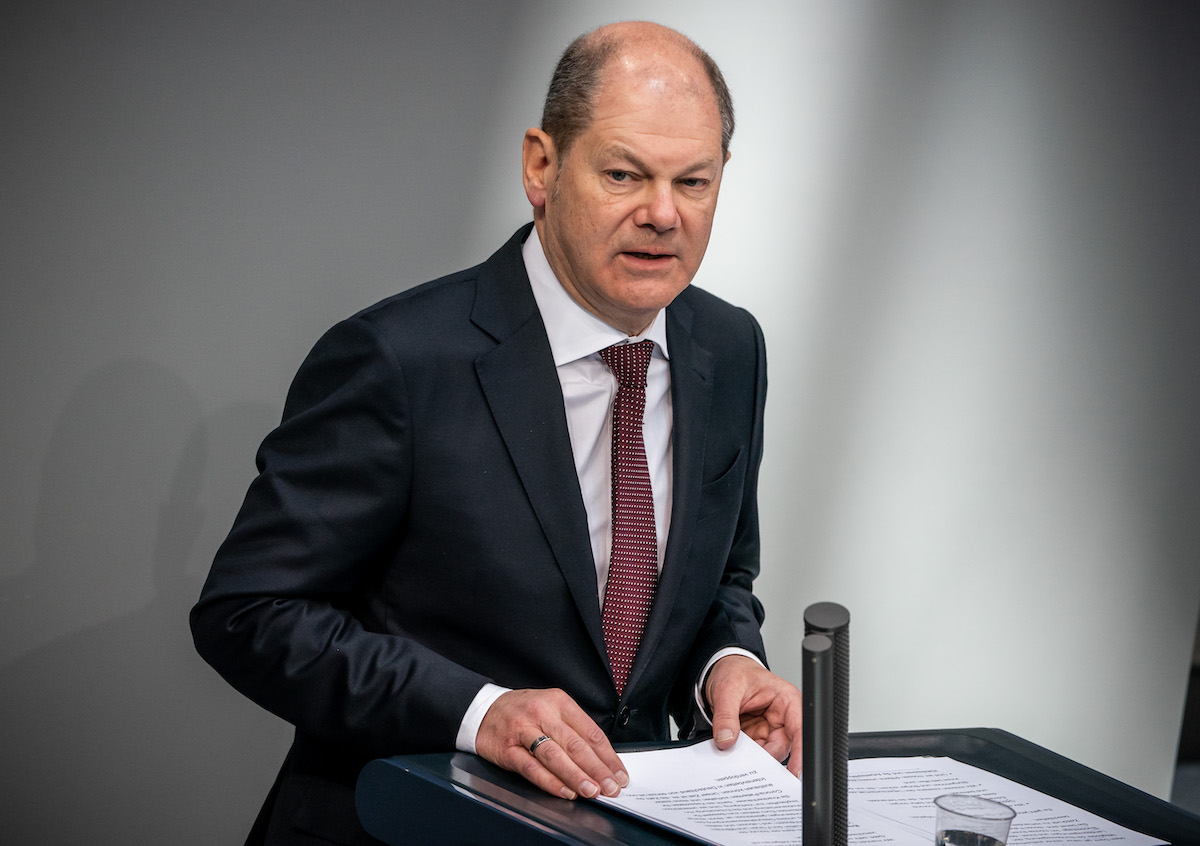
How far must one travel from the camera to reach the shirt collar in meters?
1.56

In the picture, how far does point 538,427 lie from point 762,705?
1.46 feet

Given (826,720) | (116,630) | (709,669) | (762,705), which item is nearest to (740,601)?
(709,669)

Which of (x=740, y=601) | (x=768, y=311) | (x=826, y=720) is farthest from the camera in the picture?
(x=768, y=311)

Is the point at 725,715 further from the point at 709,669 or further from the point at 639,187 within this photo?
the point at 639,187

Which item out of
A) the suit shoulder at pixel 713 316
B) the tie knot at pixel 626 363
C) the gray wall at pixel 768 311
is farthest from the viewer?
the gray wall at pixel 768 311

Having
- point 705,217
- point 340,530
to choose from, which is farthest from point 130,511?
point 705,217

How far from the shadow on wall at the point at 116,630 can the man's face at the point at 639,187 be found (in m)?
0.84

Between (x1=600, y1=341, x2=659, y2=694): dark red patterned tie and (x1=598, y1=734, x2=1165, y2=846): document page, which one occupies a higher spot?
(x1=600, y1=341, x2=659, y2=694): dark red patterned tie

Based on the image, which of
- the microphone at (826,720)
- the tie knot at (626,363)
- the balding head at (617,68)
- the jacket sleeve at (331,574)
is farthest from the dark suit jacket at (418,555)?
the microphone at (826,720)

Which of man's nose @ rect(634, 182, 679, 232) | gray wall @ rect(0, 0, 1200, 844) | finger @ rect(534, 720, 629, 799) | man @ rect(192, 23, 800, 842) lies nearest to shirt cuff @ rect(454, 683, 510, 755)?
man @ rect(192, 23, 800, 842)

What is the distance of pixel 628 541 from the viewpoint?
5.01 feet

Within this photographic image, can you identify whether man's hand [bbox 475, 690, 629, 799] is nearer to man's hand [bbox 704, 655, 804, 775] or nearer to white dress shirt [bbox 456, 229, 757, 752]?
man's hand [bbox 704, 655, 804, 775]

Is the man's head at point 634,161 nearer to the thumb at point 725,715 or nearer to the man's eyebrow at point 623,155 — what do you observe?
the man's eyebrow at point 623,155

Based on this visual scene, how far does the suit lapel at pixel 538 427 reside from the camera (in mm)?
1449
